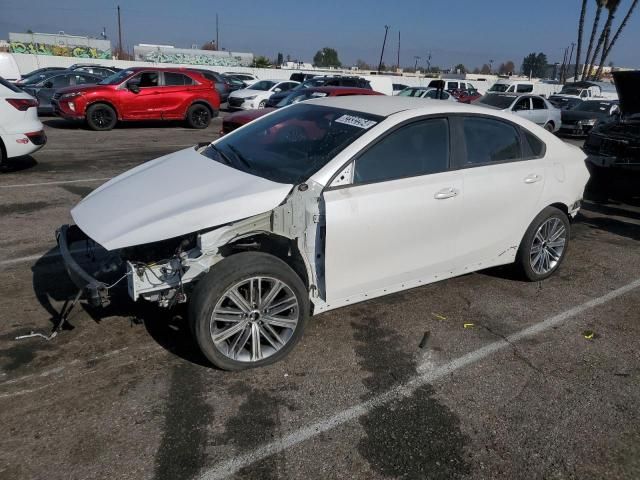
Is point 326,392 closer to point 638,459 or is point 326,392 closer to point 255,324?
point 255,324

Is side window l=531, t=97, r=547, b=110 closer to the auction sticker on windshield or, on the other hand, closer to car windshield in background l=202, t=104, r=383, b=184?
car windshield in background l=202, t=104, r=383, b=184

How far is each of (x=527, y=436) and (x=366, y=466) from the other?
93 cm

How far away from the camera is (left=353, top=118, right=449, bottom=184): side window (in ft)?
12.1

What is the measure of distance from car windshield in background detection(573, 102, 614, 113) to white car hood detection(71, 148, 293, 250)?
19.4 metres

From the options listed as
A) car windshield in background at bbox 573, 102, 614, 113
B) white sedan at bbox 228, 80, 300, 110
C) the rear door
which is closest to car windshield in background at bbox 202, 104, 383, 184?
the rear door

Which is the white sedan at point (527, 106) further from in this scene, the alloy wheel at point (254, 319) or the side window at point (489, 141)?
the alloy wheel at point (254, 319)

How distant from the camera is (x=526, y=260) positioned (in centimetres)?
473

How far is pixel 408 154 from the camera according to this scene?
12.8 feet

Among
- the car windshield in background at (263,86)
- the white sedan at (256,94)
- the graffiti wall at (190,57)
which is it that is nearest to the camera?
the white sedan at (256,94)

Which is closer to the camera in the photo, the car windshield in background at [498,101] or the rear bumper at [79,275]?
the rear bumper at [79,275]

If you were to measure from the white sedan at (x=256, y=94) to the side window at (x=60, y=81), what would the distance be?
601 cm

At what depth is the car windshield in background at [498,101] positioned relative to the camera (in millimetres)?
17219

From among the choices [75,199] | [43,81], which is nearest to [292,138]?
[75,199]

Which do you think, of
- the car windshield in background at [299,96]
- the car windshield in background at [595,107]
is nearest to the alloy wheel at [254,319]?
the car windshield in background at [299,96]
